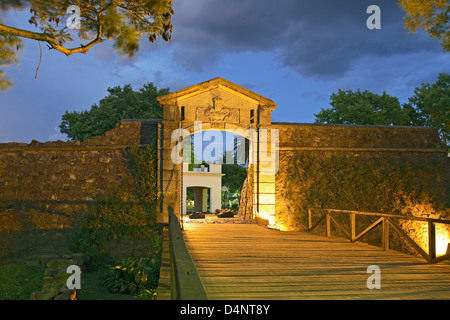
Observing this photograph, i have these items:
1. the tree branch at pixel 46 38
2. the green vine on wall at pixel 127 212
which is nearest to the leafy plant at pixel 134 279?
the green vine on wall at pixel 127 212

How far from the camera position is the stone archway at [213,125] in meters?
11.0

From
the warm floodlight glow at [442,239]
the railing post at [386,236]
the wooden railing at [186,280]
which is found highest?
the wooden railing at [186,280]

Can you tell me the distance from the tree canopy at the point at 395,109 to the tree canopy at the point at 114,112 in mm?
11541

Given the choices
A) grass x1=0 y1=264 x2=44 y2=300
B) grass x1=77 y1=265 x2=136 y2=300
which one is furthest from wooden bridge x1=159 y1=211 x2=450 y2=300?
grass x1=0 y1=264 x2=44 y2=300

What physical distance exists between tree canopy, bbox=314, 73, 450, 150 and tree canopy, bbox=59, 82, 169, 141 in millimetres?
11541

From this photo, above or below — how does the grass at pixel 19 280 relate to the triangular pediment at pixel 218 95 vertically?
below

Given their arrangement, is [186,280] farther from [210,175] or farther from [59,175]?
[210,175]

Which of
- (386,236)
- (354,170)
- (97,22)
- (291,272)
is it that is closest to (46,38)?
(97,22)

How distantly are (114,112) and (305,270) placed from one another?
18737mm

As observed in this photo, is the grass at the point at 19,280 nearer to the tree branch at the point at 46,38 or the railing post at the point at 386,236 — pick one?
the tree branch at the point at 46,38

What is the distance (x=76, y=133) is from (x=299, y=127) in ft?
Result: 51.0

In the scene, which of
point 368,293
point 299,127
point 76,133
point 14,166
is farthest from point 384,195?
point 76,133

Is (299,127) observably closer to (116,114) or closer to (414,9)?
(414,9)
